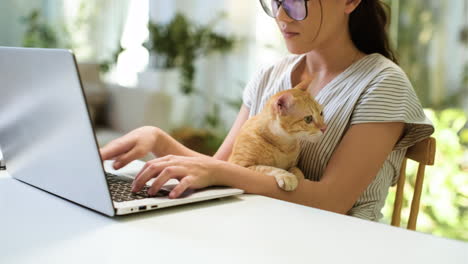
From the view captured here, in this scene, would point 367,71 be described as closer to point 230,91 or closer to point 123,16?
point 230,91

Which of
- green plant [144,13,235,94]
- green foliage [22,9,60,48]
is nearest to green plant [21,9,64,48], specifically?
green foliage [22,9,60,48]

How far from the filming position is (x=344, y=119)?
1124 mm

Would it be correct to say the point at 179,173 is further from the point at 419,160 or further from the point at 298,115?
the point at 419,160

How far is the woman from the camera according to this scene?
1040 millimetres

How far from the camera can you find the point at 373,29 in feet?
4.08

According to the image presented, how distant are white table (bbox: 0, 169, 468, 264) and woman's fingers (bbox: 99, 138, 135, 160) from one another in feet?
0.81

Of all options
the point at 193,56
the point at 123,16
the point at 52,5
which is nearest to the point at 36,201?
the point at 193,56

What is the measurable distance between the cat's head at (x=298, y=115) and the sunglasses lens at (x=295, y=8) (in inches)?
6.1

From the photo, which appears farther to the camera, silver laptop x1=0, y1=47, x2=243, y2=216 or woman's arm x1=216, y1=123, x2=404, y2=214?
woman's arm x1=216, y1=123, x2=404, y2=214

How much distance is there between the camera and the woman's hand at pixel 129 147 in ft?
3.52

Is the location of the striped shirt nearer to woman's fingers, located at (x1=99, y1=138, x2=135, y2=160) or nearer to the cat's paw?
the cat's paw

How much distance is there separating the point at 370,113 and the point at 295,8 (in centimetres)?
26

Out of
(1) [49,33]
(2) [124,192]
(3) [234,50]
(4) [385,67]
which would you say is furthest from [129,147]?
(1) [49,33]

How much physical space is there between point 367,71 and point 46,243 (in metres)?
0.77
